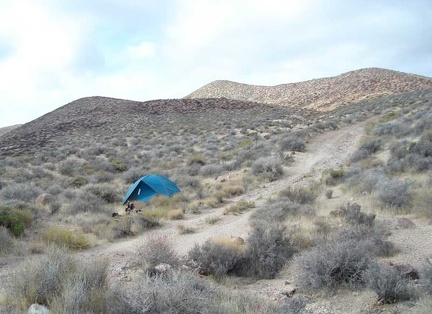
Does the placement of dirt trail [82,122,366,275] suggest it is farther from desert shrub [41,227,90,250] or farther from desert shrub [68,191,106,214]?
desert shrub [68,191,106,214]

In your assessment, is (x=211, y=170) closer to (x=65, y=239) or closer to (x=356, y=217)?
(x=65, y=239)

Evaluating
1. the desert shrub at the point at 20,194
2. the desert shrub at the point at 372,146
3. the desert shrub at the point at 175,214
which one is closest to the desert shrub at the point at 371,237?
the desert shrub at the point at 175,214

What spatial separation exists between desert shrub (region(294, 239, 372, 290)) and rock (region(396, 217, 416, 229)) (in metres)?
2.50

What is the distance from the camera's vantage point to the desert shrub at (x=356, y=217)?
931 centimetres

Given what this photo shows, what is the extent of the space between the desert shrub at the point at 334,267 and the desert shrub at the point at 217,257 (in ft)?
4.86

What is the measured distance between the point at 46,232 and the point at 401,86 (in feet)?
210

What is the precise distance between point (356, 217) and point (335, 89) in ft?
210

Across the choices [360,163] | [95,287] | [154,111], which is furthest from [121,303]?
[154,111]

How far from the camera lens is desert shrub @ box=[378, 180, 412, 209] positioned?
1055cm

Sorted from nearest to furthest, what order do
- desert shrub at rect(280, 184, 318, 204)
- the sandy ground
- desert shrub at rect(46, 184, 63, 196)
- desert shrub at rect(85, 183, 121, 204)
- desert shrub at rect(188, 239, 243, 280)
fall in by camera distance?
the sandy ground, desert shrub at rect(188, 239, 243, 280), desert shrub at rect(280, 184, 318, 204), desert shrub at rect(85, 183, 121, 204), desert shrub at rect(46, 184, 63, 196)

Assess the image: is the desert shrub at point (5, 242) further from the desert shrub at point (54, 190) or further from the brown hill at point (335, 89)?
the brown hill at point (335, 89)

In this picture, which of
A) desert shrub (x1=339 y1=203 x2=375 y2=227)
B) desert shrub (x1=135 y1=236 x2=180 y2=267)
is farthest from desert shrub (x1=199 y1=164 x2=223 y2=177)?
desert shrub (x1=135 y1=236 x2=180 y2=267)

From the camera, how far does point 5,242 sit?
10125 mm

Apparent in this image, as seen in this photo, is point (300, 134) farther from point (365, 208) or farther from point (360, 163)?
point (365, 208)
